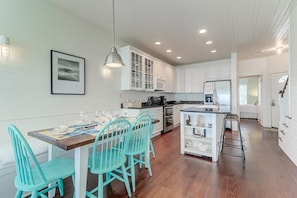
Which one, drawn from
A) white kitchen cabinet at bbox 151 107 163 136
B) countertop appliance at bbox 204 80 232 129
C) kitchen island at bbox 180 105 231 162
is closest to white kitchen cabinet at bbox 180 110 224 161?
kitchen island at bbox 180 105 231 162

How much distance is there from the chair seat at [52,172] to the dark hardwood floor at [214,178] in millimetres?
539

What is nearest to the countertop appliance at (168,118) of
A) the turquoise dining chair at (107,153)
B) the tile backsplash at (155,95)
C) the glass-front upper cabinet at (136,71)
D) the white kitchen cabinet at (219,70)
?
the tile backsplash at (155,95)

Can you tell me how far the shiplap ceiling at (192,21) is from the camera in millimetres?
2508

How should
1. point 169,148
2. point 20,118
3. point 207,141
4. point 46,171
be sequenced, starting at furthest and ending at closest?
point 169,148 → point 207,141 → point 20,118 → point 46,171

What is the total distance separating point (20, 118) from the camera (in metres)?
2.18

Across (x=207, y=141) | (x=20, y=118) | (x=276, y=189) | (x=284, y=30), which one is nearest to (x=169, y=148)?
(x=207, y=141)

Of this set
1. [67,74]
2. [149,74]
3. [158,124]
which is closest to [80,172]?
[67,74]

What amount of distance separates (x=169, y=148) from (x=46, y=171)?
2.56m

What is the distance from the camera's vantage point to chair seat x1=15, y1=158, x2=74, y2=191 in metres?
1.23

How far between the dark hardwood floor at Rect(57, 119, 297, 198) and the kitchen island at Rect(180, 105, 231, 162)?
18 cm

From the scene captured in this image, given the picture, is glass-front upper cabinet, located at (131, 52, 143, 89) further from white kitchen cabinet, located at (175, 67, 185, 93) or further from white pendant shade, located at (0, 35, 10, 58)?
white kitchen cabinet, located at (175, 67, 185, 93)

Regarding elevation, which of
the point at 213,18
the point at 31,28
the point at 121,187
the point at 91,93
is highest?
the point at 213,18

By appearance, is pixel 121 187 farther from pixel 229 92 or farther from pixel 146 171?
pixel 229 92

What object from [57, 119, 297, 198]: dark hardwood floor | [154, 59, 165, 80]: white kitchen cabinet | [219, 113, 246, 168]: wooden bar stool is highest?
[154, 59, 165, 80]: white kitchen cabinet
